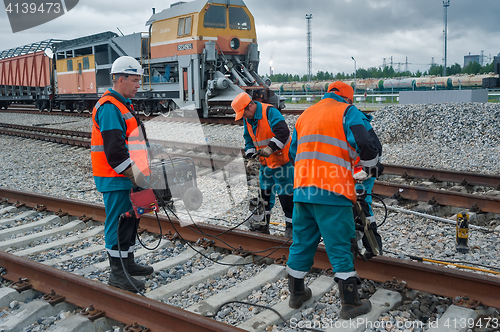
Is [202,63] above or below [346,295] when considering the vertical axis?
above

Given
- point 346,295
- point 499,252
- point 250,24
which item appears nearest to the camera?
point 346,295

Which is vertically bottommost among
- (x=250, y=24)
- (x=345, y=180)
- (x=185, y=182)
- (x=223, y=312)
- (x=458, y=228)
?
(x=223, y=312)

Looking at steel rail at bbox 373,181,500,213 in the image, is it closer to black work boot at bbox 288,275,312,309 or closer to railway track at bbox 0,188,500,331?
railway track at bbox 0,188,500,331

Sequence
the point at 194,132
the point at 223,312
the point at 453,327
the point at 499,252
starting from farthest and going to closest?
the point at 194,132 → the point at 499,252 → the point at 223,312 → the point at 453,327

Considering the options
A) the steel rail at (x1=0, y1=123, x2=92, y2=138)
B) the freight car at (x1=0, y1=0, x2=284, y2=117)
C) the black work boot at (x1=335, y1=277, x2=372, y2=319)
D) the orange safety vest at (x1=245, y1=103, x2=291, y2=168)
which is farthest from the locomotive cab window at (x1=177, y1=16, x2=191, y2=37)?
the black work boot at (x1=335, y1=277, x2=372, y2=319)

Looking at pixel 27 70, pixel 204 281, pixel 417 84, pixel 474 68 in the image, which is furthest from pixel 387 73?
pixel 204 281

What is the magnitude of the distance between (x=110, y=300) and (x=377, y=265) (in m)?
2.34

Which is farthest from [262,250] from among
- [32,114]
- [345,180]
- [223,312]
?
[32,114]

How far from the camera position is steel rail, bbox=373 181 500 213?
5.88 meters

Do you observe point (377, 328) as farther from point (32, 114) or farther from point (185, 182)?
point (32, 114)

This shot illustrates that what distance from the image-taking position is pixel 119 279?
396 centimetres

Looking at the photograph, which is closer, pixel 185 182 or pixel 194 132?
pixel 185 182

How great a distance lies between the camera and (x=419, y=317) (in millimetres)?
3338

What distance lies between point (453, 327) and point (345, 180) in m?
1.29
